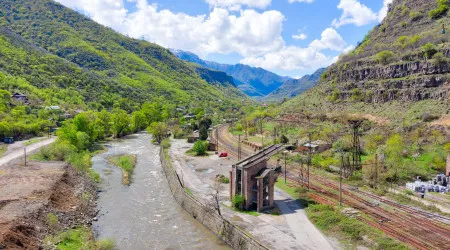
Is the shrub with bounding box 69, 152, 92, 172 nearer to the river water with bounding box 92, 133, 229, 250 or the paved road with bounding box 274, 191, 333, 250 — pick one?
the river water with bounding box 92, 133, 229, 250

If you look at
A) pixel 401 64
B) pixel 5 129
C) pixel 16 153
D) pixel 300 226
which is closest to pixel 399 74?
pixel 401 64

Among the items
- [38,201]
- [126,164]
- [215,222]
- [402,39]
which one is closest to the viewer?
[215,222]

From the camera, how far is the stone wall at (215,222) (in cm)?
2499

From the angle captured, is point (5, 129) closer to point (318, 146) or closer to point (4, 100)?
point (4, 100)

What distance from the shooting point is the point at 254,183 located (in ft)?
103

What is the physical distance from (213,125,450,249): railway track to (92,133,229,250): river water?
11.9 metres

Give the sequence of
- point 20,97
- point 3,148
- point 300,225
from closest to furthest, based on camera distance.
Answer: point 300,225
point 3,148
point 20,97

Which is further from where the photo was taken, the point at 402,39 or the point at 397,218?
the point at 402,39

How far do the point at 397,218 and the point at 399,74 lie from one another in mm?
55803

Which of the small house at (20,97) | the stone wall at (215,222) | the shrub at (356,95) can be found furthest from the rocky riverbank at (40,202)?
the shrub at (356,95)

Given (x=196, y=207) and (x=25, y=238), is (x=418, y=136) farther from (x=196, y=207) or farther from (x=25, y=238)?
(x=25, y=238)

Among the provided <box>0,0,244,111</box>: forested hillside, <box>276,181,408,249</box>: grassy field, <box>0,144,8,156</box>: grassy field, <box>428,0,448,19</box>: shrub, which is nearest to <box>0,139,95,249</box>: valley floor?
<box>0,144,8,156</box>: grassy field

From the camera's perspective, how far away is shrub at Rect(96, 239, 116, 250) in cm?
2612

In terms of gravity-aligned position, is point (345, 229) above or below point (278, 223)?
above
